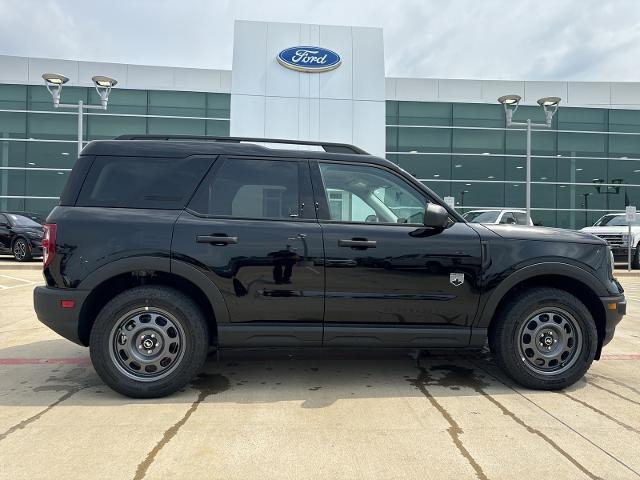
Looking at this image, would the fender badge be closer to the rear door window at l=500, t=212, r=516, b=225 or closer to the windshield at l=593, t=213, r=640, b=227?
the rear door window at l=500, t=212, r=516, b=225

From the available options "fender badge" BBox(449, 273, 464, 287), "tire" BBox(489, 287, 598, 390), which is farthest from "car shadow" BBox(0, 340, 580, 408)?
"fender badge" BBox(449, 273, 464, 287)

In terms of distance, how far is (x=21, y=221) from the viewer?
14.3 m

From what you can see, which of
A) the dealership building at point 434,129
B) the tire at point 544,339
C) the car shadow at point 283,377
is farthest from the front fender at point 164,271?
the dealership building at point 434,129

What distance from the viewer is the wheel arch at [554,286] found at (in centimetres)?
366

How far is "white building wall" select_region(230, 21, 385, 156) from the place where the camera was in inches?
712

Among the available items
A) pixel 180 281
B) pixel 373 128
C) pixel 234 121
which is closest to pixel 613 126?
pixel 373 128

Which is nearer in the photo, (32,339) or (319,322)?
(319,322)

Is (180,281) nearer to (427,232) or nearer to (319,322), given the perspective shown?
(319,322)

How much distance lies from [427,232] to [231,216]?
1.61m

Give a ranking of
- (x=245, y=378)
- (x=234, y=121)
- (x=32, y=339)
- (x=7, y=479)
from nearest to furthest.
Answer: (x=7, y=479), (x=245, y=378), (x=32, y=339), (x=234, y=121)

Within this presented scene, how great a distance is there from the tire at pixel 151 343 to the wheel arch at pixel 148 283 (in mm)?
129

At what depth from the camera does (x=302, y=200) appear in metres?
3.67

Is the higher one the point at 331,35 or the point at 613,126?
the point at 331,35

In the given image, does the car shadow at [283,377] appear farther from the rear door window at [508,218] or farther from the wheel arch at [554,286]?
the rear door window at [508,218]
